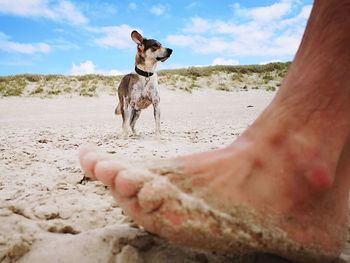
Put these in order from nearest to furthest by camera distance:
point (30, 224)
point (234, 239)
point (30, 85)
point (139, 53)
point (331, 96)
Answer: point (234, 239) < point (331, 96) < point (30, 224) < point (139, 53) < point (30, 85)

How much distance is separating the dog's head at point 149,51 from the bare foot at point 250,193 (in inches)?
165

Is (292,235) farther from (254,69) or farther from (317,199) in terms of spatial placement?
(254,69)

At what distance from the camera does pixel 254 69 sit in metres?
16.5

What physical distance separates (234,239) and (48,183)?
125 centimetres

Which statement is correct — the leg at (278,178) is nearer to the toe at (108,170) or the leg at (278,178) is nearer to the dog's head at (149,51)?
the toe at (108,170)

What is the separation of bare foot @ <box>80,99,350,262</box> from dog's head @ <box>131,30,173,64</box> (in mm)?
4185

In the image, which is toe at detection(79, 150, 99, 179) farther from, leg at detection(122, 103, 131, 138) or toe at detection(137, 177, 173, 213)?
leg at detection(122, 103, 131, 138)

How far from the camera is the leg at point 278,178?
0.80 metres

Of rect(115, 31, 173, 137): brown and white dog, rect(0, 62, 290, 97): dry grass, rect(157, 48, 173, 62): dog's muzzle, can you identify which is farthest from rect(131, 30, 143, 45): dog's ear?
rect(0, 62, 290, 97): dry grass

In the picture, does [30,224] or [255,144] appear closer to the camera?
[255,144]

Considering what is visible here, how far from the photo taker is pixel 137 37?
4.95 m

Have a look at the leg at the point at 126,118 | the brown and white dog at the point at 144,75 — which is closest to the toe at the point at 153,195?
the leg at the point at 126,118

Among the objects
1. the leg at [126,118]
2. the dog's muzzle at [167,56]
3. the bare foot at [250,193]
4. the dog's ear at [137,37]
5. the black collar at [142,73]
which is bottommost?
the leg at [126,118]

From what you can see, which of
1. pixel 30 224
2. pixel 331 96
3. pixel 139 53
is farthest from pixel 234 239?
pixel 139 53
